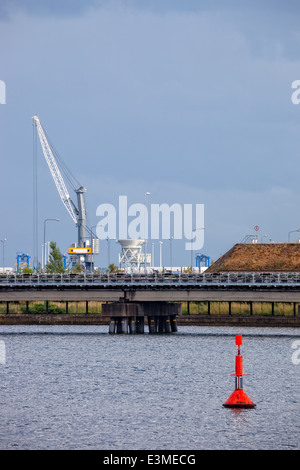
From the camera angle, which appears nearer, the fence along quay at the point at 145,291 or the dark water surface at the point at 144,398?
the dark water surface at the point at 144,398

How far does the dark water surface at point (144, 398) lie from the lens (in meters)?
47.7

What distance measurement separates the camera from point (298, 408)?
5731 centimetres

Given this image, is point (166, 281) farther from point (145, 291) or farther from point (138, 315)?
point (138, 315)

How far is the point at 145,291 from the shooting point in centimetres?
13688

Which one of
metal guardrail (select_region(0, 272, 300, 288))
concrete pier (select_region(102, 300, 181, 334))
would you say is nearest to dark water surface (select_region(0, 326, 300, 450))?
metal guardrail (select_region(0, 272, 300, 288))

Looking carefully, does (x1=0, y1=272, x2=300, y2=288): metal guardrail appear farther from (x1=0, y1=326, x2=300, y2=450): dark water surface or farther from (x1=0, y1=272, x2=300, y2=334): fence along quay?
(x1=0, y1=326, x2=300, y2=450): dark water surface

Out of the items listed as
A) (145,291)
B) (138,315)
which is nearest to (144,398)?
(145,291)

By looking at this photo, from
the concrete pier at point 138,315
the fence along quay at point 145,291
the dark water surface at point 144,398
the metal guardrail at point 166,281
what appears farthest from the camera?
the concrete pier at point 138,315

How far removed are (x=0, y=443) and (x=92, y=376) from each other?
29893 mm

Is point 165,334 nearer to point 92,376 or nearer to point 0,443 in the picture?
point 92,376

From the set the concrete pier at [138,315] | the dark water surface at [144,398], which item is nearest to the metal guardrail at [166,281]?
the concrete pier at [138,315]

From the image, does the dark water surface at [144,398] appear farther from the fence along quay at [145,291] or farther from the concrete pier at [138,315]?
the concrete pier at [138,315]

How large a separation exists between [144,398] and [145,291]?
74.9 metres
